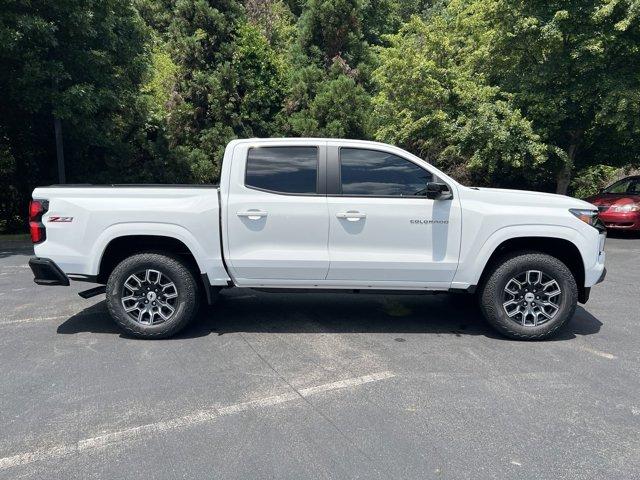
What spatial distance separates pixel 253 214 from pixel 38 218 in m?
2.09

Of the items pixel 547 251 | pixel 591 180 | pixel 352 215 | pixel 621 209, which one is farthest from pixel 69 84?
pixel 591 180

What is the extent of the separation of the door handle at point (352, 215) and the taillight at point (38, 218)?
2838 millimetres

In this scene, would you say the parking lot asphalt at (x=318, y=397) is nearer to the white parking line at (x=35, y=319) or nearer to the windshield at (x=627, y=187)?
the white parking line at (x=35, y=319)

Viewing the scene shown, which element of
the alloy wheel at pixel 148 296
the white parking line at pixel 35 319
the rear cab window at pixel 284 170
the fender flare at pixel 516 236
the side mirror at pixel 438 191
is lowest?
the white parking line at pixel 35 319

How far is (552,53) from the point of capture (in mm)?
13227

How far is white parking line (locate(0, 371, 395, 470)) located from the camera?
2.98 m

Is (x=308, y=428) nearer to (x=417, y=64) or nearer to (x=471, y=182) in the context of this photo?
(x=417, y=64)

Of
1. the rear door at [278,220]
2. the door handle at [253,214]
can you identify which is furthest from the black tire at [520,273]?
the door handle at [253,214]

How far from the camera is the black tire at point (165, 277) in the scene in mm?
4918

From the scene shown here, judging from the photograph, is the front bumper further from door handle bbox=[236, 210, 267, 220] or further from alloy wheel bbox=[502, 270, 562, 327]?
door handle bbox=[236, 210, 267, 220]

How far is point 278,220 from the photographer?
489 cm

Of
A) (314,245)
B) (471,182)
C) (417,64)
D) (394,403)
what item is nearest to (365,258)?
(314,245)

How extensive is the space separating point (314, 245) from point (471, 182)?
13.5m

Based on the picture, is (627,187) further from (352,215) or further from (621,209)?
(352,215)
